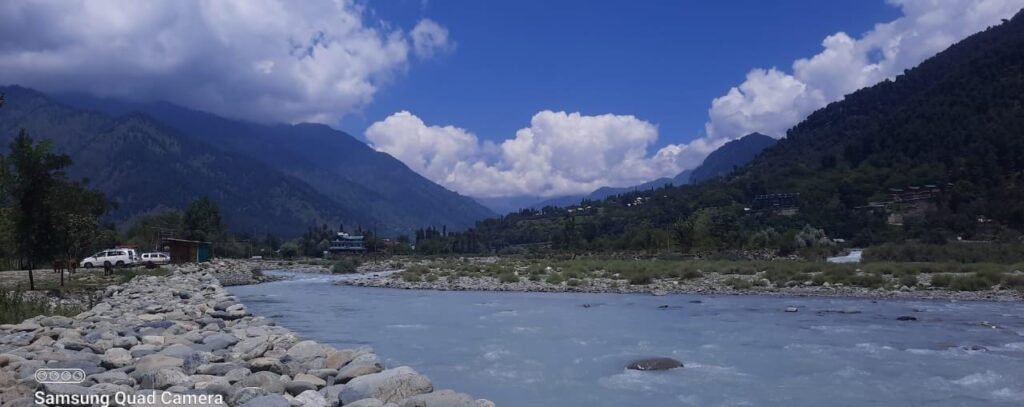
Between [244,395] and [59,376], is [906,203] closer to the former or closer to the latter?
[244,395]

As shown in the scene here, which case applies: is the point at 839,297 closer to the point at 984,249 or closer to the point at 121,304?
the point at 984,249

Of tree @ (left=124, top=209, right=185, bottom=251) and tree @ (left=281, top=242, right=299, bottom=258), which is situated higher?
tree @ (left=124, top=209, right=185, bottom=251)

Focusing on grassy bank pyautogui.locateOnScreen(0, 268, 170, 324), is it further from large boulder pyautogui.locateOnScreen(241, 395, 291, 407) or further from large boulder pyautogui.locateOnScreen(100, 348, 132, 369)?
large boulder pyautogui.locateOnScreen(241, 395, 291, 407)

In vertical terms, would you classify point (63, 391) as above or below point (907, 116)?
below

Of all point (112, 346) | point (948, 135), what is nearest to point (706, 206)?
point (948, 135)

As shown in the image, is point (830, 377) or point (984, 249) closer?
point (830, 377)

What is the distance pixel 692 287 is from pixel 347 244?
100 meters

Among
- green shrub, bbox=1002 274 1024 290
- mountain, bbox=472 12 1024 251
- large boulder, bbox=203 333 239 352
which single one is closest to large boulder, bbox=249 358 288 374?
large boulder, bbox=203 333 239 352

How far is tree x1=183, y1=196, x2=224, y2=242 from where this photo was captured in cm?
7819

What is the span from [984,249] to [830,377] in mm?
43054

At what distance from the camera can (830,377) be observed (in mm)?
12617

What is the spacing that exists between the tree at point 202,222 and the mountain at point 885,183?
158ft

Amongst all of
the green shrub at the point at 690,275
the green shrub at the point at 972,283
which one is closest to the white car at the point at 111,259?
the green shrub at the point at 690,275

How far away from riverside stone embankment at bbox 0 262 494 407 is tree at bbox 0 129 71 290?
10075mm
